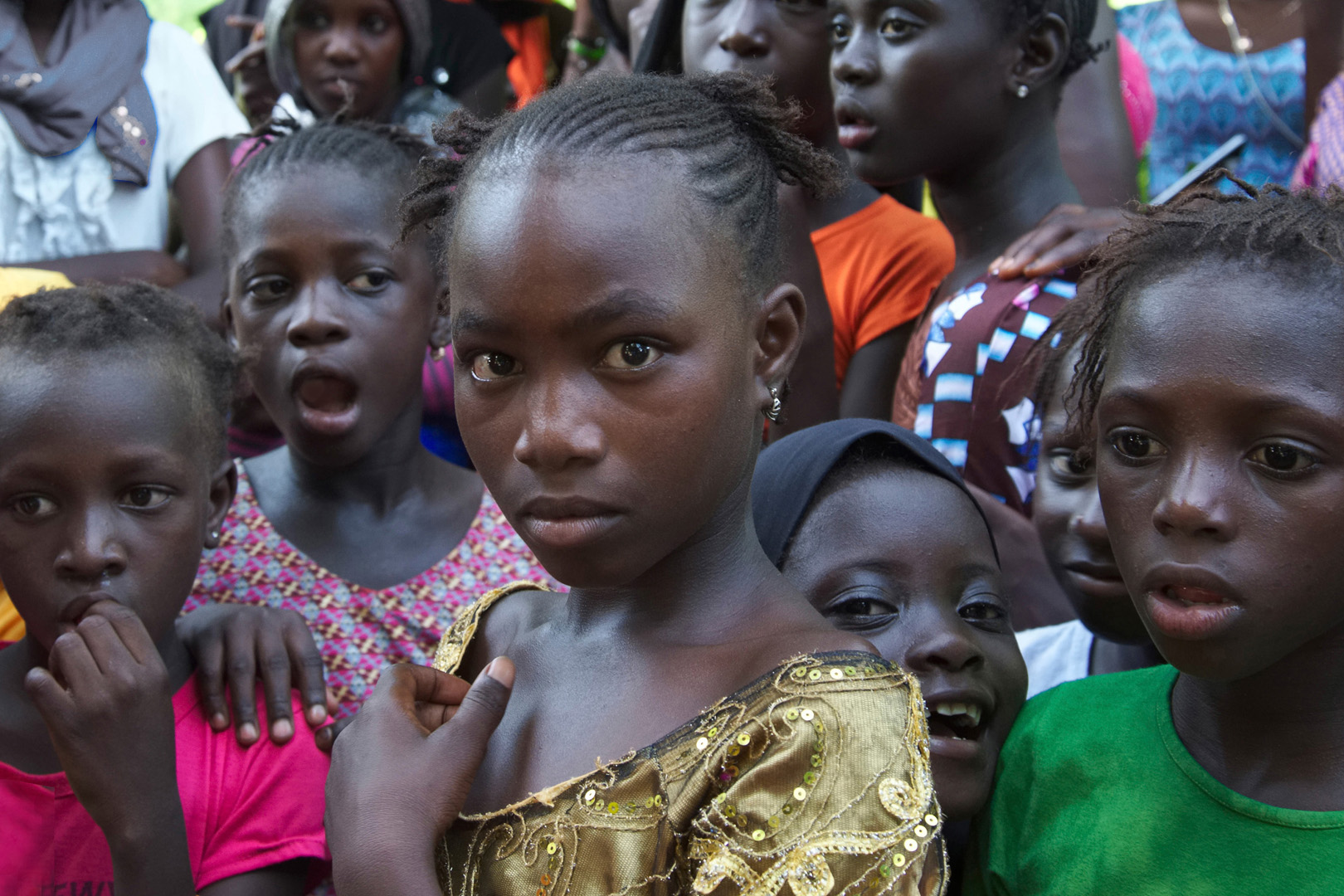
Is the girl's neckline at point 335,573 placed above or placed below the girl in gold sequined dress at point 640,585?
below

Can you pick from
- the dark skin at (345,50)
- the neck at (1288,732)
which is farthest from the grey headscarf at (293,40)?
the neck at (1288,732)

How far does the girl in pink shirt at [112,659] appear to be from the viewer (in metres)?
1.80

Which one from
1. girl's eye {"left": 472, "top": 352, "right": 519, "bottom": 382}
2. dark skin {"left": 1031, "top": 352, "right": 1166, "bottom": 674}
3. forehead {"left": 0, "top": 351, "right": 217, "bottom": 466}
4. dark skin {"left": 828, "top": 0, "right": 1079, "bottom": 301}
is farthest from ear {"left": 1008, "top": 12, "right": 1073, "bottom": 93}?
forehead {"left": 0, "top": 351, "right": 217, "bottom": 466}

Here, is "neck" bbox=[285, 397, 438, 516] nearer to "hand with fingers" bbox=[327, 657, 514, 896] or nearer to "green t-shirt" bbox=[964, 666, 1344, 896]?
"hand with fingers" bbox=[327, 657, 514, 896]

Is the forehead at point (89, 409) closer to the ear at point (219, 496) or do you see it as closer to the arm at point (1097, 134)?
the ear at point (219, 496)

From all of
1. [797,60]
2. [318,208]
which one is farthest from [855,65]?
[318,208]

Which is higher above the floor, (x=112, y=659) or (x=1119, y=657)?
(x=112, y=659)

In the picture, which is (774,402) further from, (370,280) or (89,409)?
(370,280)

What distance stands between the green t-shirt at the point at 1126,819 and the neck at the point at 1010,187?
131 cm

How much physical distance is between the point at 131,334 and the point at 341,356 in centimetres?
43

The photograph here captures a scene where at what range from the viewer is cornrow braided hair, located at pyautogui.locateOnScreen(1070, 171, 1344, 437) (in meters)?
1.47

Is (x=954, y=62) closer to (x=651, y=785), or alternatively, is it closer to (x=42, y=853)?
(x=651, y=785)

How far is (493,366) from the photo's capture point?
1472mm

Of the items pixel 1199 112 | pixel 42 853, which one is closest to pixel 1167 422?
pixel 42 853
